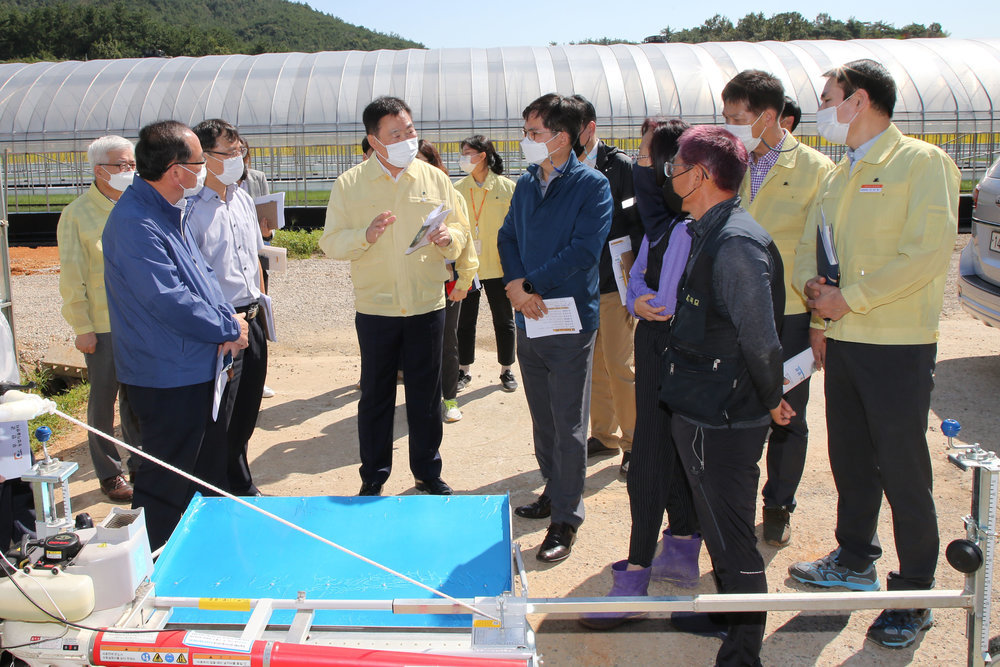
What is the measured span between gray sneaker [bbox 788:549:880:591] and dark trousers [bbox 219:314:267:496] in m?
2.96

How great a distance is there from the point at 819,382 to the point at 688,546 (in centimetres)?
353

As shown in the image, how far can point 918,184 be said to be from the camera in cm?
299

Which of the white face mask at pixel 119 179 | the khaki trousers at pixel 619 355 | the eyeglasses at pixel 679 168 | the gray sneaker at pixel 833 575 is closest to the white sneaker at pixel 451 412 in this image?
the khaki trousers at pixel 619 355

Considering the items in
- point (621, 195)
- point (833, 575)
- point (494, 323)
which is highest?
point (621, 195)

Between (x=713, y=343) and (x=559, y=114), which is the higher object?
(x=559, y=114)

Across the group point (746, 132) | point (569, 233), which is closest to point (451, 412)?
point (569, 233)

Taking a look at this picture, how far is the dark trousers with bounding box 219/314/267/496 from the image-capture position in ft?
13.6

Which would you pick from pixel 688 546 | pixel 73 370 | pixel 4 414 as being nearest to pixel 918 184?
pixel 688 546

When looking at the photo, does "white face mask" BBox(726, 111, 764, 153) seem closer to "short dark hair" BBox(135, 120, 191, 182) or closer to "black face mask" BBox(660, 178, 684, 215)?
"black face mask" BBox(660, 178, 684, 215)

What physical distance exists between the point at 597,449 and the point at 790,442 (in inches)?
56.7

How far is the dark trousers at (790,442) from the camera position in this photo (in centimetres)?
379

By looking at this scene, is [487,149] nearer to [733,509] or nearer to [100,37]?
[733,509]

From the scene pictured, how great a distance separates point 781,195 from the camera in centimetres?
380

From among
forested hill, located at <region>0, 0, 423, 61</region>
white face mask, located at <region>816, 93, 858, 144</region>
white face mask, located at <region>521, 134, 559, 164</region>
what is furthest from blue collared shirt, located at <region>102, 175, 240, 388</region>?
forested hill, located at <region>0, 0, 423, 61</region>
